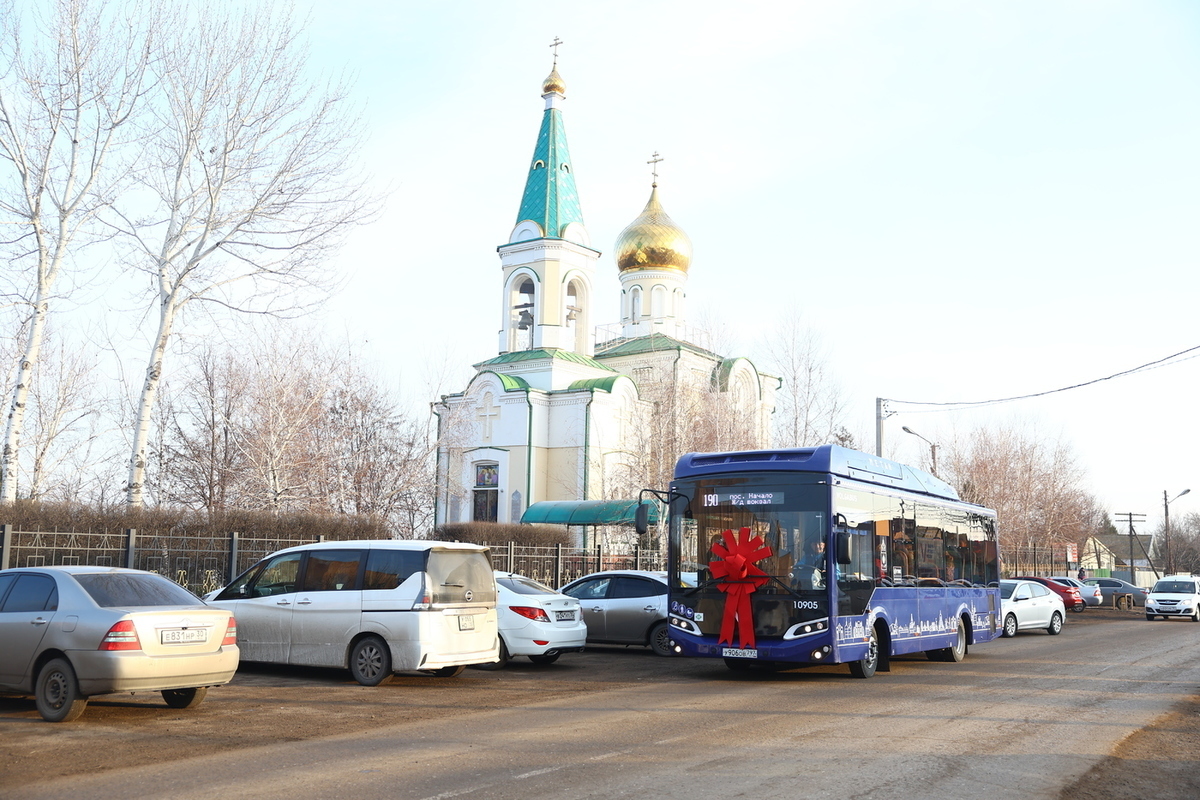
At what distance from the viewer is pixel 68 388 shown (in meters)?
35.8

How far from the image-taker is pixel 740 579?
13555 millimetres

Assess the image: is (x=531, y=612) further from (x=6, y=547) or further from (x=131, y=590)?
(x=6, y=547)

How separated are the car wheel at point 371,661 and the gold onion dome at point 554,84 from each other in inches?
1514

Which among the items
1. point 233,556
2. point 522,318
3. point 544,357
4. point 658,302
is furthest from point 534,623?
point 658,302

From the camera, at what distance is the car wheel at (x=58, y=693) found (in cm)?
951

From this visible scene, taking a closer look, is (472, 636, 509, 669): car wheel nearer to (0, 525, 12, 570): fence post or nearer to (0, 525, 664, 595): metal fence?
(0, 525, 664, 595): metal fence

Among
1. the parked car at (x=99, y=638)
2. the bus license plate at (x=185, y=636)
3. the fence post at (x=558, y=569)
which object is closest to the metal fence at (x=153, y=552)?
the fence post at (x=558, y=569)

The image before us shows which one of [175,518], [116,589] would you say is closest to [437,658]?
[116,589]

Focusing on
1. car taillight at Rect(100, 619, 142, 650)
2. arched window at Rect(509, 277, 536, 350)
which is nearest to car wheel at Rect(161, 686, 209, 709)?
car taillight at Rect(100, 619, 142, 650)

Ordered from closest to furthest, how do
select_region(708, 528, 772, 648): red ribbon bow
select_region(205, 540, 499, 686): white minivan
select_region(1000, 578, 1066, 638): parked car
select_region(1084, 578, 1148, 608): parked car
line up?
select_region(205, 540, 499, 686): white minivan → select_region(708, 528, 772, 648): red ribbon bow → select_region(1000, 578, 1066, 638): parked car → select_region(1084, 578, 1148, 608): parked car

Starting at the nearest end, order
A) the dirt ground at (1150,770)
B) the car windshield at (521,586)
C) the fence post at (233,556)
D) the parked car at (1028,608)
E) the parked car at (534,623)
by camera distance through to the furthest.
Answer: the dirt ground at (1150,770) → the parked car at (534,623) → the car windshield at (521,586) → the fence post at (233,556) → the parked car at (1028,608)

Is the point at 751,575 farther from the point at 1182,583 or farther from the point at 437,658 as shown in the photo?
the point at 1182,583

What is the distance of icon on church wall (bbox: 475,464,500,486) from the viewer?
4725 cm

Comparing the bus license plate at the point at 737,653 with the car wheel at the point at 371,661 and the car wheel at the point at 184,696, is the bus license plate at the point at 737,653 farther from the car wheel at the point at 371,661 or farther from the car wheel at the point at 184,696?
the car wheel at the point at 184,696
